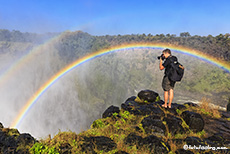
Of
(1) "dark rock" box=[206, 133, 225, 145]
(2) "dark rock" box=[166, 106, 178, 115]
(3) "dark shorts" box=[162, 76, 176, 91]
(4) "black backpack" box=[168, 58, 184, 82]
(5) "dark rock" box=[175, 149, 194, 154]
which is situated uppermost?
(4) "black backpack" box=[168, 58, 184, 82]

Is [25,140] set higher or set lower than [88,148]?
higher

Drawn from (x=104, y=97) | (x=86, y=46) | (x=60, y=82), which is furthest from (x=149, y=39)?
(x=60, y=82)

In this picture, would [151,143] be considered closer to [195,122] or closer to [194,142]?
[194,142]

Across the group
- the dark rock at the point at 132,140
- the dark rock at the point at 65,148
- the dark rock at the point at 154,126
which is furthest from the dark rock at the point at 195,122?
the dark rock at the point at 65,148

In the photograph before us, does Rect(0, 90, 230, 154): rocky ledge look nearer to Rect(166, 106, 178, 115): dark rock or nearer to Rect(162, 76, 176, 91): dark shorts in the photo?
Rect(166, 106, 178, 115): dark rock

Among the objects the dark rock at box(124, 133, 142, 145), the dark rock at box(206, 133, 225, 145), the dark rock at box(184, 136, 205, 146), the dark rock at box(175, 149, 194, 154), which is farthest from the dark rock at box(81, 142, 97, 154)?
the dark rock at box(206, 133, 225, 145)

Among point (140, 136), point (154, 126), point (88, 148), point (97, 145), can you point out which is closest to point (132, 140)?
point (140, 136)

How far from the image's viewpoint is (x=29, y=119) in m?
18.9

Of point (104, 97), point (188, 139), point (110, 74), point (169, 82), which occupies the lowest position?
point (188, 139)

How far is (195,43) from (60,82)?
33.6 metres

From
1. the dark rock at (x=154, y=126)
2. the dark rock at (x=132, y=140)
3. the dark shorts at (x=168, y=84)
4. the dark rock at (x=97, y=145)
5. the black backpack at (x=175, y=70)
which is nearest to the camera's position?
the dark rock at (x=97, y=145)

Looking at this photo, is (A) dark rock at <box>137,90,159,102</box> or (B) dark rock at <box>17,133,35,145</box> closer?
(B) dark rock at <box>17,133,35,145</box>

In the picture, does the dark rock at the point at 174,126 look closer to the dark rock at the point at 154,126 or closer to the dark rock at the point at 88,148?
the dark rock at the point at 154,126

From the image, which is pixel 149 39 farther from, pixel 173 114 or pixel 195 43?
pixel 173 114
